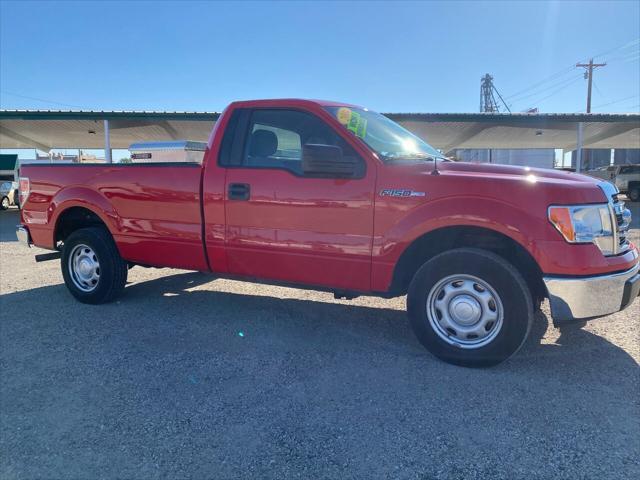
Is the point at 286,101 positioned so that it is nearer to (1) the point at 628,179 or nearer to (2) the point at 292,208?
(2) the point at 292,208

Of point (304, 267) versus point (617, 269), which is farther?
point (304, 267)

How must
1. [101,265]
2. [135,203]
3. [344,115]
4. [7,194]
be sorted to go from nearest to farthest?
[344,115] → [135,203] → [101,265] → [7,194]

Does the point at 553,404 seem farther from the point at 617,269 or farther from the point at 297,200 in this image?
the point at 297,200

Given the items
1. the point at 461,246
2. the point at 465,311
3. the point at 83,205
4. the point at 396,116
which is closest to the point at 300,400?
the point at 465,311

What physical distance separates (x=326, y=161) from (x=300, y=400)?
172 cm

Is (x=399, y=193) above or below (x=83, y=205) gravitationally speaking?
above

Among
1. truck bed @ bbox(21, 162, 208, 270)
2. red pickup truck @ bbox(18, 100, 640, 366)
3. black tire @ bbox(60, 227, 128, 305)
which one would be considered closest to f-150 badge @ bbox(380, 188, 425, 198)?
red pickup truck @ bbox(18, 100, 640, 366)

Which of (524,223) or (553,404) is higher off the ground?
(524,223)

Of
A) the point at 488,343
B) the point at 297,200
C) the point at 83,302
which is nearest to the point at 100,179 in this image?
the point at 83,302

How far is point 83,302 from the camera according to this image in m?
5.26

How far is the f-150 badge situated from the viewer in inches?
137

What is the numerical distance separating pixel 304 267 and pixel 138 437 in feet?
5.93

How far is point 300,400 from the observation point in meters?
3.01

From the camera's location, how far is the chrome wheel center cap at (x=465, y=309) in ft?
11.2
